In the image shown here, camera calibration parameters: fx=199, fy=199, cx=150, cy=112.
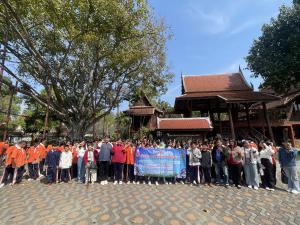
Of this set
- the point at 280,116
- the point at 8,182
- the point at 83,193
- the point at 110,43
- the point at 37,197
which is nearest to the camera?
the point at 37,197

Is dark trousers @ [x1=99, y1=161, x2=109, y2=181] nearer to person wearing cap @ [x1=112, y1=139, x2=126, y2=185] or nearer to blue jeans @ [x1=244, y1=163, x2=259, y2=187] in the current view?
person wearing cap @ [x1=112, y1=139, x2=126, y2=185]

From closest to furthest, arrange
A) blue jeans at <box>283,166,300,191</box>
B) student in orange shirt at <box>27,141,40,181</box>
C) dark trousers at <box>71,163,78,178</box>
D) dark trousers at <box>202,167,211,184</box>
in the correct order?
1. blue jeans at <box>283,166,300,191</box>
2. dark trousers at <box>202,167,211,184</box>
3. student in orange shirt at <box>27,141,40,181</box>
4. dark trousers at <box>71,163,78,178</box>

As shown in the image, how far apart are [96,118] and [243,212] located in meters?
17.3

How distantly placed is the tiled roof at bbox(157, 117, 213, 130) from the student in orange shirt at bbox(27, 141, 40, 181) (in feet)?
38.2

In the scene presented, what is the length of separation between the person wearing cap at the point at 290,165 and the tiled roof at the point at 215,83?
629 inches

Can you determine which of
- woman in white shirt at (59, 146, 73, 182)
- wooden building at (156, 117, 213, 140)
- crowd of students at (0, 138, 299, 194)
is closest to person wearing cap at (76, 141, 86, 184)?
crowd of students at (0, 138, 299, 194)

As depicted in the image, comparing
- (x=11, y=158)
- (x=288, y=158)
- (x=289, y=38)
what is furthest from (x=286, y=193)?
(x=289, y=38)

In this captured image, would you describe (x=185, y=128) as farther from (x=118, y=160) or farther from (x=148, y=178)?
(x=118, y=160)

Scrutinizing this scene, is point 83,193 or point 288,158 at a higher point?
point 288,158

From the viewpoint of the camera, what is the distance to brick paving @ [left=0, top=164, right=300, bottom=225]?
520cm

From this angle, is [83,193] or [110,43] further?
[110,43]

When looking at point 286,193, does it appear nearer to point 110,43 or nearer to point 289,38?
point 110,43

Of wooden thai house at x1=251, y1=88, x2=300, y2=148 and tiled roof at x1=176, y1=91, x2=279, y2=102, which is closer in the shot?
tiled roof at x1=176, y1=91, x2=279, y2=102

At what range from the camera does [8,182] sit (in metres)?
8.88
